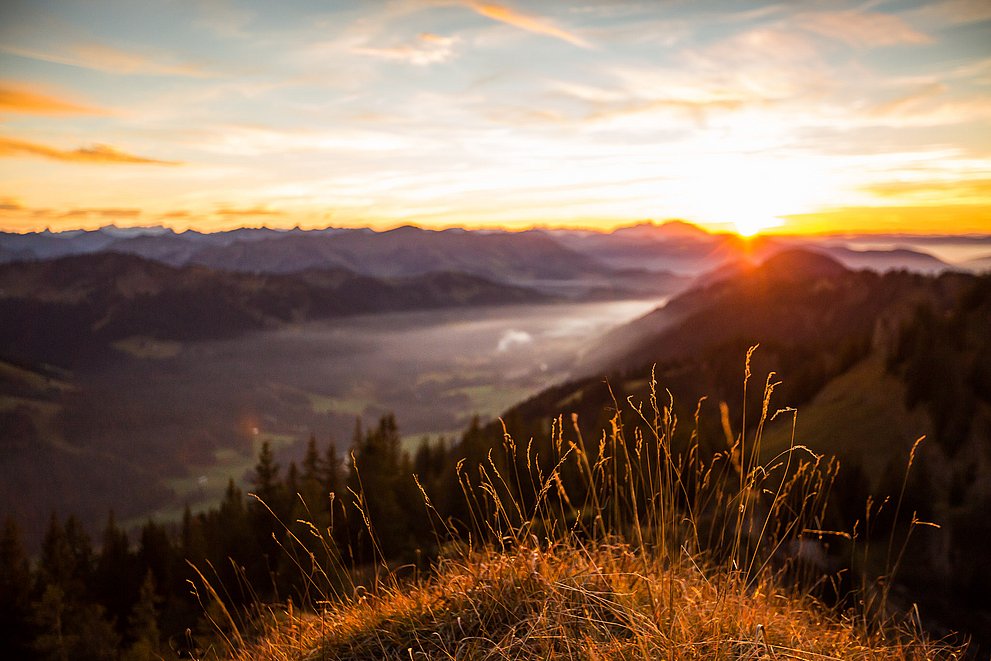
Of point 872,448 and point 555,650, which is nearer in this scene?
point 555,650

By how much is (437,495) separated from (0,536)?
42587mm

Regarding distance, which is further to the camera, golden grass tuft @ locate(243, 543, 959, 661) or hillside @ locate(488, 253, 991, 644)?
hillside @ locate(488, 253, 991, 644)

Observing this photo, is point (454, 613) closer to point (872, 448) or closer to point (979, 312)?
point (872, 448)

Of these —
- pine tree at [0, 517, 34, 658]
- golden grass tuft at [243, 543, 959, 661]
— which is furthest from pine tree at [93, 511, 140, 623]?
golden grass tuft at [243, 543, 959, 661]

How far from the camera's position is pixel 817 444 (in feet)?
210

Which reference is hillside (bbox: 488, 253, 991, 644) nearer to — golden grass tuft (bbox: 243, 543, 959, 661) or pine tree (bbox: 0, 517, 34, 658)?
golden grass tuft (bbox: 243, 543, 959, 661)

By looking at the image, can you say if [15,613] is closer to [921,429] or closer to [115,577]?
[115,577]

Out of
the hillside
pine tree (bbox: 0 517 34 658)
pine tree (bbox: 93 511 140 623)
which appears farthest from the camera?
pine tree (bbox: 93 511 140 623)

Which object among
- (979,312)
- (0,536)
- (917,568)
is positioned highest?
(979,312)

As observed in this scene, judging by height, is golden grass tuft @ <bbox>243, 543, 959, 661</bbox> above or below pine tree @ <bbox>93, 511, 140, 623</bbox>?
above

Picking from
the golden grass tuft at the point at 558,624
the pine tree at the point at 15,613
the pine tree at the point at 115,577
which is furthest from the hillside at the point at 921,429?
the pine tree at the point at 15,613

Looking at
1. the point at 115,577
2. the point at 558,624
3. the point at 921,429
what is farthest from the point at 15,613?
the point at 921,429

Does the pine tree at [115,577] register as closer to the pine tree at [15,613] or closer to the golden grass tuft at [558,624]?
the pine tree at [15,613]

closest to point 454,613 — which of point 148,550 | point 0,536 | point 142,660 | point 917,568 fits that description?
point 142,660
